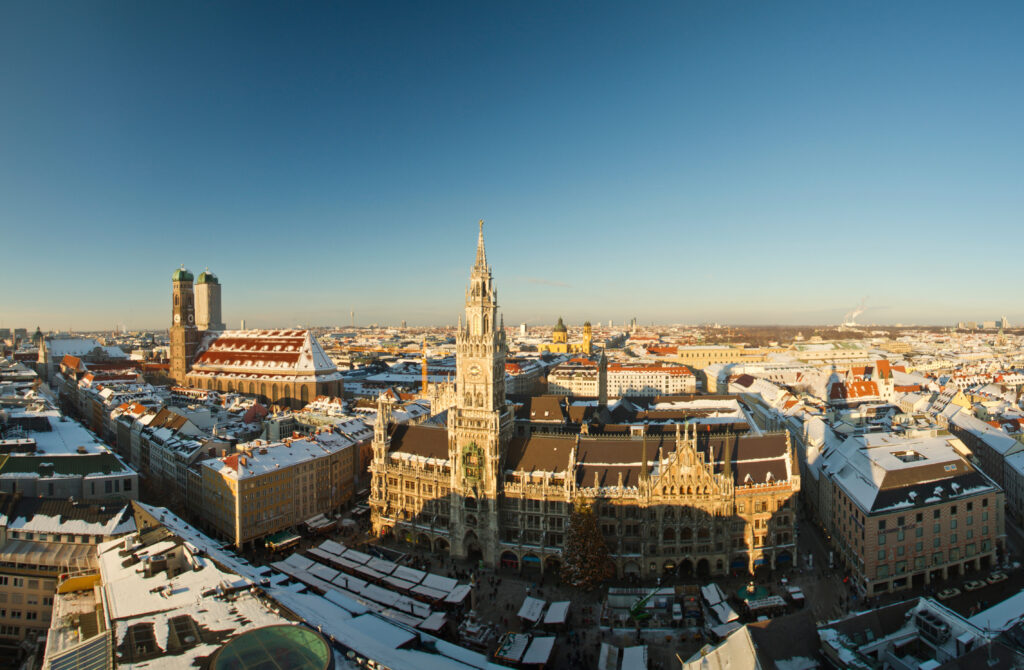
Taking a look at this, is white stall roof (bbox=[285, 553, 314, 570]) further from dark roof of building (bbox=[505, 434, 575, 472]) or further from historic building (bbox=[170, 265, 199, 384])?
historic building (bbox=[170, 265, 199, 384])

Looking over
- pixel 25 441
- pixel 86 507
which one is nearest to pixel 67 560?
pixel 86 507

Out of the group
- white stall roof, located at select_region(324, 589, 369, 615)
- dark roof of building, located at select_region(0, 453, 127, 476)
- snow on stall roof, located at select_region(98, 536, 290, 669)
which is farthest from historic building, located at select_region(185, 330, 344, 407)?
snow on stall roof, located at select_region(98, 536, 290, 669)

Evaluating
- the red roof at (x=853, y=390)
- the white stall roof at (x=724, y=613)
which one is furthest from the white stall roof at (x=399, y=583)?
the red roof at (x=853, y=390)

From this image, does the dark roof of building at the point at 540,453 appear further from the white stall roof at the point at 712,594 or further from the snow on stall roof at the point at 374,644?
the snow on stall roof at the point at 374,644

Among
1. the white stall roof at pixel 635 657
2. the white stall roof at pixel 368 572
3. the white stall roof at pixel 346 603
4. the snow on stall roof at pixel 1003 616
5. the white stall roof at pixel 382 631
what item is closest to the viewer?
the snow on stall roof at pixel 1003 616

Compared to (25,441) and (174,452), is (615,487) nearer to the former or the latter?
(174,452)

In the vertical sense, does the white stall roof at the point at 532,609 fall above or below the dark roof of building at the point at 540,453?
below
